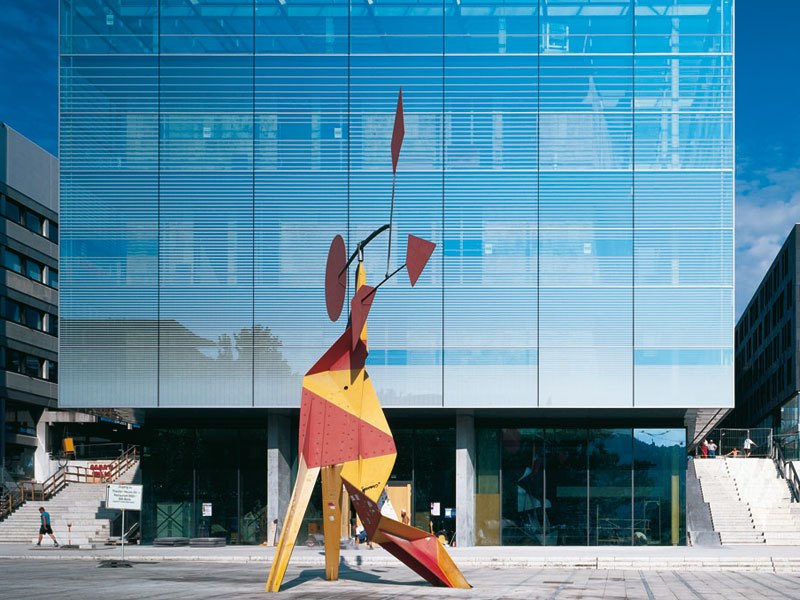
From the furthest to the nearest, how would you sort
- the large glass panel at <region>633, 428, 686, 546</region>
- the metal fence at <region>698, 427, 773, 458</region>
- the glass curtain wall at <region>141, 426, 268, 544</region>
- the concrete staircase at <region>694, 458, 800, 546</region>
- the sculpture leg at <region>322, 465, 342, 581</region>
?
the metal fence at <region>698, 427, 773, 458</region> < the glass curtain wall at <region>141, 426, 268, 544</region> < the large glass panel at <region>633, 428, 686, 546</region> < the concrete staircase at <region>694, 458, 800, 546</region> < the sculpture leg at <region>322, 465, 342, 581</region>

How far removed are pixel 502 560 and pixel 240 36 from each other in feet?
67.7

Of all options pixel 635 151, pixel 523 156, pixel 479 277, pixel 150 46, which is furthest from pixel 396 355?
pixel 150 46

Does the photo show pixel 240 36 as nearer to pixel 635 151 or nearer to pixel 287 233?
pixel 287 233

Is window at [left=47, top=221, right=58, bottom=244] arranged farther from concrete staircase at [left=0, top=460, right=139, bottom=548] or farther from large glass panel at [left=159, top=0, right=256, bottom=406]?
large glass panel at [left=159, top=0, right=256, bottom=406]

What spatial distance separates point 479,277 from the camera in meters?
36.8

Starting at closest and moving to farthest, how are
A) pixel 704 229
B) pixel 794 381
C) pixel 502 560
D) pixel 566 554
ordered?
pixel 502 560 < pixel 566 554 < pixel 704 229 < pixel 794 381

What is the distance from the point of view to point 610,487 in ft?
128

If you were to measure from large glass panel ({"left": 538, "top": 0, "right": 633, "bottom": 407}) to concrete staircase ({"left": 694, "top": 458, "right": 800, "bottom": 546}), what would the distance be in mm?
7368

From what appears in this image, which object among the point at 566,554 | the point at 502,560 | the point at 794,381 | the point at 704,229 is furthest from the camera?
the point at 794,381

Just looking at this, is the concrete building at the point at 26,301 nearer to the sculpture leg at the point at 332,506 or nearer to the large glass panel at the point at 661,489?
the large glass panel at the point at 661,489

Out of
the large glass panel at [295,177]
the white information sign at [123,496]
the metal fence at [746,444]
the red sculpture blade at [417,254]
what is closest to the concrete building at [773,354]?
the metal fence at [746,444]

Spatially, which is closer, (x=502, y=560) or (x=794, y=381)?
(x=502, y=560)

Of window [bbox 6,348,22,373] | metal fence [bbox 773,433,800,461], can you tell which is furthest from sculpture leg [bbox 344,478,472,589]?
window [bbox 6,348,22,373]

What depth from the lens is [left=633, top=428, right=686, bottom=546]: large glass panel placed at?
3884 centimetres
